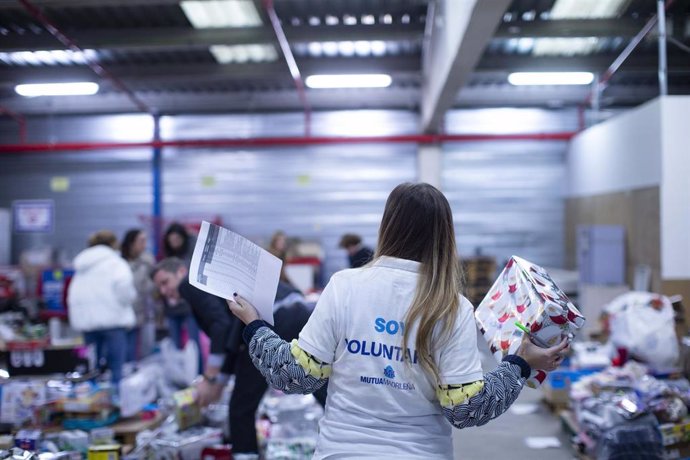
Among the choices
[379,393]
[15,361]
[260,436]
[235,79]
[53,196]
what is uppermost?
[235,79]

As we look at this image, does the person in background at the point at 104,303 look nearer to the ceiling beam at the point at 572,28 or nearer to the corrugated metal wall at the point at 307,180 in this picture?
the corrugated metal wall at the point at 307,180

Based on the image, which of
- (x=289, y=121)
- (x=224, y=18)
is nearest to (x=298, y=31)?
(x=224, y=18)

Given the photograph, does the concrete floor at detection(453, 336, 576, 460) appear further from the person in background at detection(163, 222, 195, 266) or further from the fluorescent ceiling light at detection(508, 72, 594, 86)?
the fluorescent ceiling light at detection(508, 72, 594, 86)

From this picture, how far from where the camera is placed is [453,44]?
5230 mm

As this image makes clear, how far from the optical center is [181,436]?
3.51 m

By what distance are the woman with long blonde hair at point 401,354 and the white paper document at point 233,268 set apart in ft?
0.67

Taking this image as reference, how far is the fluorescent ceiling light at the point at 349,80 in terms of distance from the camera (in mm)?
8305

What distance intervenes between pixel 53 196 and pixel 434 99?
6.04 m

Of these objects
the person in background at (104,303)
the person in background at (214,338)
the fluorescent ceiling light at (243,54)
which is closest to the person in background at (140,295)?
the person in background at (104,303)

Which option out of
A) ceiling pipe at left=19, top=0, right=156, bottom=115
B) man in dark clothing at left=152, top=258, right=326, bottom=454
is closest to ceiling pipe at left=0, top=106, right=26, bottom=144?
ceiling pipe at left=19, top=0, right=156, bottom=115

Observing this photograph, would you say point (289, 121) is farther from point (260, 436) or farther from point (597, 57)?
point (260, 436)

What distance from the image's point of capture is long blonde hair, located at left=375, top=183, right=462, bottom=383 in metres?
1.50

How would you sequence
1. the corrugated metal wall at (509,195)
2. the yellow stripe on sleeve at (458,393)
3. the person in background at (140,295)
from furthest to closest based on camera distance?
1. the corrugated metal wall at (509,195)
2. the person in background at (140,295)
3. the yellow stripe on sleeve at (458,393)

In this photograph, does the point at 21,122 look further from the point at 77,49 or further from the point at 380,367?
the point at 380,367
